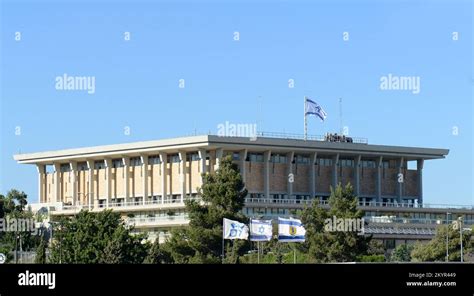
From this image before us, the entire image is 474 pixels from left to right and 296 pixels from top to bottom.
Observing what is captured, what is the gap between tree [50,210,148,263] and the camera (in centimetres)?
8650

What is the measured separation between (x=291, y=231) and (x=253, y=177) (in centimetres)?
4297

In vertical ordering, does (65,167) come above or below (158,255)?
above

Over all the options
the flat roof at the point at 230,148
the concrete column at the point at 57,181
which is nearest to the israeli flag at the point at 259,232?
the flat roof at the point at 230,148

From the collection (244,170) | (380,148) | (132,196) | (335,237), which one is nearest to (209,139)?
(244,170)

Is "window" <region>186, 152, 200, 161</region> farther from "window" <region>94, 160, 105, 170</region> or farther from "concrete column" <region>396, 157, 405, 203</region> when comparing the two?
"concrete column" <region>396, 157, 405, 203</region>

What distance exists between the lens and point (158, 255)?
311ft

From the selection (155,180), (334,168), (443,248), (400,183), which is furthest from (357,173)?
(443,248)

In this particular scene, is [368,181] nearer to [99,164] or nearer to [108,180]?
[108,180]

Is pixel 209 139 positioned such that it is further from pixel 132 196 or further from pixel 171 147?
pixel 132 196

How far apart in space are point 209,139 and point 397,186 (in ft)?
116

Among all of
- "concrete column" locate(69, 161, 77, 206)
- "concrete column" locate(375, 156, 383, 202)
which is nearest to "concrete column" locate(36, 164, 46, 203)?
"concrete column" locate(69, 161, 77, 206)

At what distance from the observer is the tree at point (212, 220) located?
9475 cm
